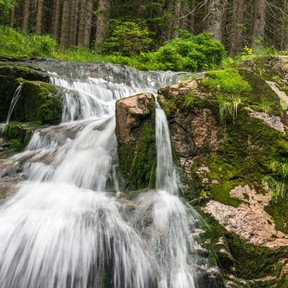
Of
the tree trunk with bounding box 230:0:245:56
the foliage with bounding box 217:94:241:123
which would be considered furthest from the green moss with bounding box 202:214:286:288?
the tree trunk with bounding box 230:0:245:56

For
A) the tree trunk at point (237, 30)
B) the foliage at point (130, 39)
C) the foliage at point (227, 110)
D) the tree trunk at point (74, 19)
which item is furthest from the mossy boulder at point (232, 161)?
the tree trunk at point (74, 19)

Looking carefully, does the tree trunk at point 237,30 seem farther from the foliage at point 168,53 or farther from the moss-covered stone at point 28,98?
the moss-covered stone at point 28,98

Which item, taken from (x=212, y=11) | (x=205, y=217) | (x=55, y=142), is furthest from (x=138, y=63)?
(x=205, y=217)

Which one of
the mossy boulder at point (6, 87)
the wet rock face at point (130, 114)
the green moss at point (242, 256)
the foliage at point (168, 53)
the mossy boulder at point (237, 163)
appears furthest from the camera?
the foliage at point (168, 53)

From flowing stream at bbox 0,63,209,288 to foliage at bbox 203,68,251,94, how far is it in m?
0.88

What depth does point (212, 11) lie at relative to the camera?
1327cm

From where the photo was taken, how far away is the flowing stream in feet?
10.4

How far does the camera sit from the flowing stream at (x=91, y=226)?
Result: 317 centimetres

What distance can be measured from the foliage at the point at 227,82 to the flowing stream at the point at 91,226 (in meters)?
0.88

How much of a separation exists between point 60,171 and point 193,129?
2.01 meters

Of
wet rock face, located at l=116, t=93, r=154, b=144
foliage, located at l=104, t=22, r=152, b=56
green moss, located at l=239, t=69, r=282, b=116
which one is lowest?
wet rock face, located at l=116, t=93, r=154, b=144

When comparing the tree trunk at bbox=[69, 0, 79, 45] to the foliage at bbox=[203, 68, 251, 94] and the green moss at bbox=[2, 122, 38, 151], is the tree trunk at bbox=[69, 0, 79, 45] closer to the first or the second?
the green moss at bbox=[2, 122, 38, 151]

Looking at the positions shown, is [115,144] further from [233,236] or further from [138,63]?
[138,63]

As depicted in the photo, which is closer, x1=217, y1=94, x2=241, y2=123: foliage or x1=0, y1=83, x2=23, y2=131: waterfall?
x1=217, y1=94, x2=241, y2=123: foliage
